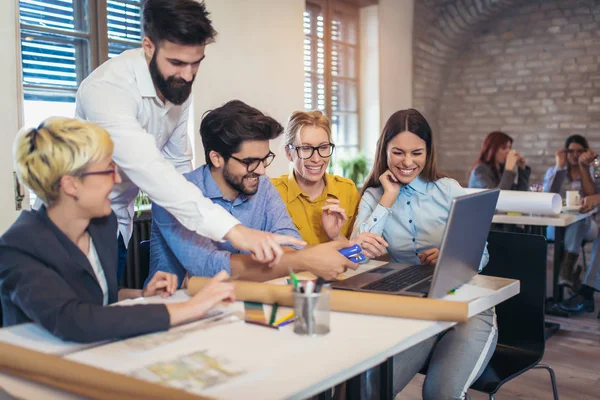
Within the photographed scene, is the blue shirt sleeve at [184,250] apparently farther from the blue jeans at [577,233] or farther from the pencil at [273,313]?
the blue jeans at [577,233]

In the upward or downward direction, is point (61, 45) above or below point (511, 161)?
above

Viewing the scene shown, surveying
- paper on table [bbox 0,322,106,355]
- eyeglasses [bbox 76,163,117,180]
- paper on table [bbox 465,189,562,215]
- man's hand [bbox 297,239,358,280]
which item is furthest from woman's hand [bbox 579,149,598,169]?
paper on table [bbox 0,322,106,355]

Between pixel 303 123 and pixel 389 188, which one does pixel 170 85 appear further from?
pixel 389 188

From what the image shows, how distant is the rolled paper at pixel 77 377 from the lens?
104cm


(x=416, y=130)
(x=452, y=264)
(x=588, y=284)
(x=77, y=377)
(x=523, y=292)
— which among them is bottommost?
(x=588, y=284)

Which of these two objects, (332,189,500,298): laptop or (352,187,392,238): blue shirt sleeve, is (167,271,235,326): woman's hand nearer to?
(332,189,500,298): laptop

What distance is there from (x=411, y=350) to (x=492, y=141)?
401 centimetres

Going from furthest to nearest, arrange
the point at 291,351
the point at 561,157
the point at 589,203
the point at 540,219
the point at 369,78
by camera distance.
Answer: the point at 369,78 < the point at 561,157 < the point at 589,203 < the point at 540,219 < the point at 291,351

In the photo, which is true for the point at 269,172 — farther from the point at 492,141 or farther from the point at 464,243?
the point at 464,243

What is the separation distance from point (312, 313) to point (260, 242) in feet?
1.13

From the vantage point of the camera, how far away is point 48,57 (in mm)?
3771

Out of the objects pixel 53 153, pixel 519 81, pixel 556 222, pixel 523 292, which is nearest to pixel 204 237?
pixel 53 153

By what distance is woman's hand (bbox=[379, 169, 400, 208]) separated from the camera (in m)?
2.33

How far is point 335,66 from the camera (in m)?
6.40
